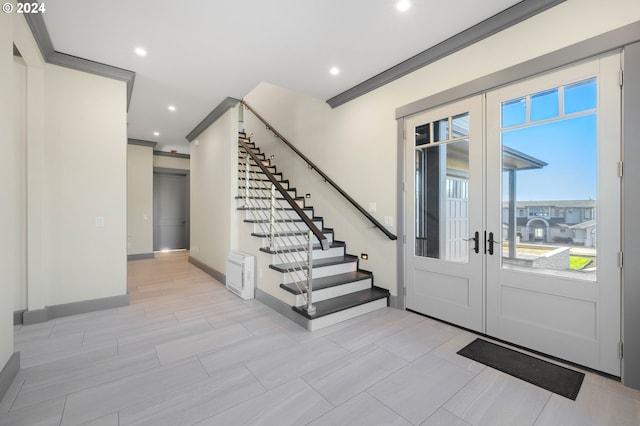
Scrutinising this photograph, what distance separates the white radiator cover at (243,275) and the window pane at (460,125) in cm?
307

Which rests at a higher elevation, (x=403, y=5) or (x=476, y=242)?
(x=403, y=5)

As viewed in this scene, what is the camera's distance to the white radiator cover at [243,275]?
13.1 ft

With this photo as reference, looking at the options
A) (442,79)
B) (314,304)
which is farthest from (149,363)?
(442,79)

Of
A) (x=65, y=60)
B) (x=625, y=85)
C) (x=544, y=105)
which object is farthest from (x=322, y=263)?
(x=65, y=60)

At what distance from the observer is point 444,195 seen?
316 cm

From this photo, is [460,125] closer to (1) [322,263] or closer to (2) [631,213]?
(2) [631,213]

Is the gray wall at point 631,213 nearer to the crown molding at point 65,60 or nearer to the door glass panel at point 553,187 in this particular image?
the door glass panel at point 553,187

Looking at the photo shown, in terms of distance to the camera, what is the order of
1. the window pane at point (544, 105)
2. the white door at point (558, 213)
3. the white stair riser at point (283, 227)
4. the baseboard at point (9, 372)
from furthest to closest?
the white stair riser at point (283, 227) < the window pane at point (544, 105) < the white door at point (558, 213) < the baseboard at point (9, 372)

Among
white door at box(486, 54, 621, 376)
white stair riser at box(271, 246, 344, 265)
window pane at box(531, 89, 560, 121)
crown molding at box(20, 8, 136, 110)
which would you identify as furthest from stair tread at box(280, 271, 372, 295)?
crown molding at box(20, 8, 136, 110)

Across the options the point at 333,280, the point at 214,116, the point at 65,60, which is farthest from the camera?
the point at 214,116

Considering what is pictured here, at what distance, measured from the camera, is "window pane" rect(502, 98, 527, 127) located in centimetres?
256

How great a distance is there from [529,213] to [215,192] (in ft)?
15.7

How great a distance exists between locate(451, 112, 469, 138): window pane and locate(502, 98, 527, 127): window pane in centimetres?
35

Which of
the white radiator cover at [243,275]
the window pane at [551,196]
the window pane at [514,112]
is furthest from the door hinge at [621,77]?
the white radiator cover at [243,275]
